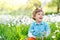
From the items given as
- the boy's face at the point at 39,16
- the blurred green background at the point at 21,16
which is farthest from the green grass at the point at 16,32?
the boy's face at the point at 39,16

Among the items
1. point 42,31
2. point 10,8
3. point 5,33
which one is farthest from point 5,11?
point 42,31

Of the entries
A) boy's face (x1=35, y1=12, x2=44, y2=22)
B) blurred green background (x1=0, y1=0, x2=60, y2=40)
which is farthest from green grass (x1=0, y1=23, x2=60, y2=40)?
boy's face (x1=35, y1=12, x2=44, y2=22)

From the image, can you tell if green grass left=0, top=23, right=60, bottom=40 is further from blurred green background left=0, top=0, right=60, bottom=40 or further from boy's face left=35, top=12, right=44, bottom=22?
boy's face left=35, top=12, right=44, bottom=22

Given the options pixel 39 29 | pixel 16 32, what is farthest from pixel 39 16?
pixel 16 32

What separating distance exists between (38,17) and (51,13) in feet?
0.57

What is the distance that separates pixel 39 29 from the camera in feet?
7.60

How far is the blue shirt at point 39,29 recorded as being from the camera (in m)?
2.31

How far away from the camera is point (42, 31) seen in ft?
7.57

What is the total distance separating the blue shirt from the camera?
231 cm

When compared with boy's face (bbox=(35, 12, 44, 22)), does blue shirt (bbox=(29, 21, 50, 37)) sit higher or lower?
lower

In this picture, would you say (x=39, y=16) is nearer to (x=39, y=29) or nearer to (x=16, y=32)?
(x=39, y=29)

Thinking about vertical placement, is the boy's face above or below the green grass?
above

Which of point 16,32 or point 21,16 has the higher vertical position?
point 21,16

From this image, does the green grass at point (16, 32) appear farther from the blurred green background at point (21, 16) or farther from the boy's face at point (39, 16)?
the boy's face at point (39, 16)
